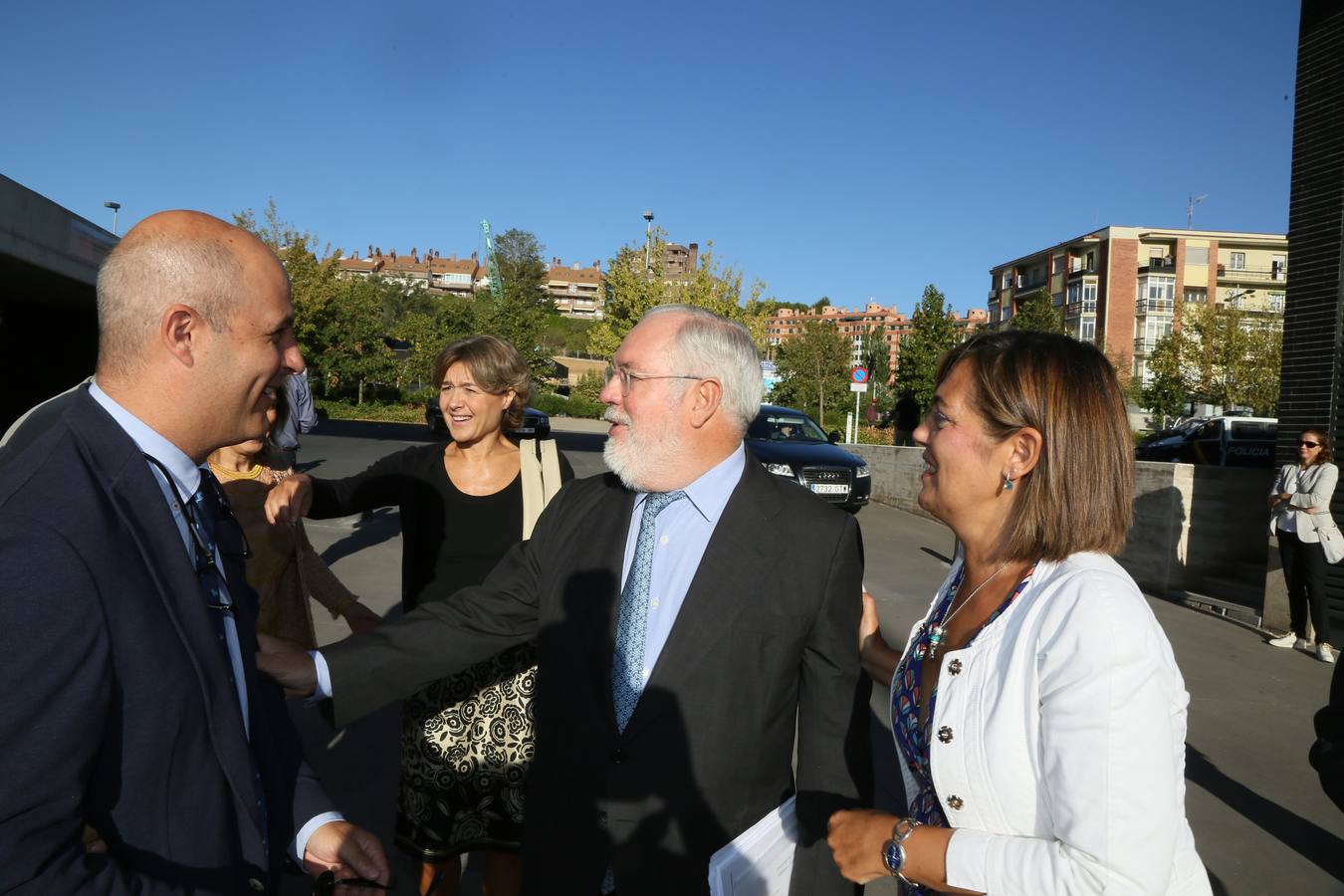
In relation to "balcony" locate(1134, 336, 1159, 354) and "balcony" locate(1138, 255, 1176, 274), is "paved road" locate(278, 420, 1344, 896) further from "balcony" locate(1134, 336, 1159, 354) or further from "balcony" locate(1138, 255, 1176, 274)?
"balcony" locate(1138, 255, 1176, 274)

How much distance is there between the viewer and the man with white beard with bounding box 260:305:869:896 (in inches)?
78.7

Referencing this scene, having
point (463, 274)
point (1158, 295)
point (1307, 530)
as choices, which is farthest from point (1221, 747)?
point (463, 274)

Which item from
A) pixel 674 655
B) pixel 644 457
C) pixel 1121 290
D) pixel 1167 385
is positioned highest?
pixel 1121 290

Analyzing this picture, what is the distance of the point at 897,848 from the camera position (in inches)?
64.3

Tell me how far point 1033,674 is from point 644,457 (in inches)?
45.7

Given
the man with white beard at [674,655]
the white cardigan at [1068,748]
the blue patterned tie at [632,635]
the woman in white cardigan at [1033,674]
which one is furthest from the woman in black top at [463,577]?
the white cardigan at [1068,748]

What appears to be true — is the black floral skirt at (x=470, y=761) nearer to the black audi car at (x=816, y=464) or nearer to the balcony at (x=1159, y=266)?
the black audi car at (x=816, y=464)

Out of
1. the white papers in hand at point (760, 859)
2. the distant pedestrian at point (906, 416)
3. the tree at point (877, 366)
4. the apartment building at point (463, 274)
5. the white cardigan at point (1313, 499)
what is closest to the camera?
the white papers in hand at point (760, 859)

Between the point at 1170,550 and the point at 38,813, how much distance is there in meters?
11.4

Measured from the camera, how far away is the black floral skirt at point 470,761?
116 inches

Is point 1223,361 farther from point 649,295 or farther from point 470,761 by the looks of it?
point 470,761

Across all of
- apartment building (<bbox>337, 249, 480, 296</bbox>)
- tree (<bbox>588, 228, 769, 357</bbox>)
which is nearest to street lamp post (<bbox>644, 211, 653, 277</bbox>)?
tree (<bbox>588, 228, 769, 357</bbox>)

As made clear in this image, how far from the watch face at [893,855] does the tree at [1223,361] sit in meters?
35.9

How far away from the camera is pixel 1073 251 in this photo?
8269 cm
